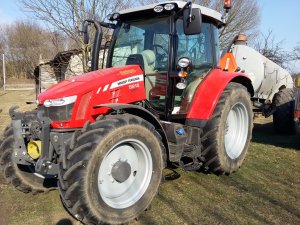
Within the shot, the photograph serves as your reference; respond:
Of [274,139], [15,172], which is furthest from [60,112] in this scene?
[274,139]

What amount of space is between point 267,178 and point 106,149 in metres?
2.66

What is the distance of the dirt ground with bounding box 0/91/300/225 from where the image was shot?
3852 millimetres

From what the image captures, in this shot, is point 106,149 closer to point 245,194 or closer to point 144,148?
point 144,148

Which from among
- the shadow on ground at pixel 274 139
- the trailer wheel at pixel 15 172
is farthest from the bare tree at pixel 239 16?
the trailer wheel at pixel 15 172

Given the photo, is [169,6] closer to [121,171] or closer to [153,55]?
[153,55]

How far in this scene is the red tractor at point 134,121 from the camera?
351 centimetres

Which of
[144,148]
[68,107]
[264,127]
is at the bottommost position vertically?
[264,127]

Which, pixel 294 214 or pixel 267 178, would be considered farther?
pixel 267 178

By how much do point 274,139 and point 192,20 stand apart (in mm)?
4787

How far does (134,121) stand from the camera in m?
3.76

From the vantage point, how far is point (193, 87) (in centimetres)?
493

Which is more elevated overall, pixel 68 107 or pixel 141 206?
pixel 68 107

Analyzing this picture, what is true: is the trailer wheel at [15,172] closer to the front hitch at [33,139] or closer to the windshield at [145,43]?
the front hitch at [33,139]

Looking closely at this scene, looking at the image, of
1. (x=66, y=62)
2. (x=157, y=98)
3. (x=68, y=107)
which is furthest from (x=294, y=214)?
(x=66, y=62)
